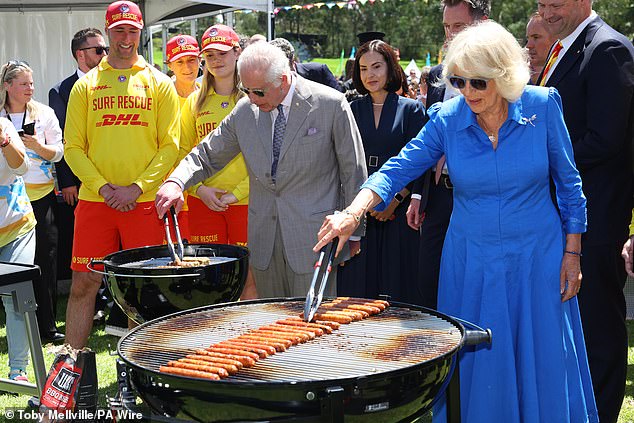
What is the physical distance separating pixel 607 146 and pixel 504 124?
701mm

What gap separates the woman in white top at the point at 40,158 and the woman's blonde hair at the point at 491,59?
3825mm

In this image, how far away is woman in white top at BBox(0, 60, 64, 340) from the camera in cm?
633

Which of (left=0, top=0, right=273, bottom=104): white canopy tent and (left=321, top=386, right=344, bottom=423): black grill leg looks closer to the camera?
(left=321, top=386, right=344, bottom=423): black grill leg

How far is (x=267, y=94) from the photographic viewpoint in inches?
159

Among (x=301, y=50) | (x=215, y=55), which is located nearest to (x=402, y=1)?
(x=301, y=50)

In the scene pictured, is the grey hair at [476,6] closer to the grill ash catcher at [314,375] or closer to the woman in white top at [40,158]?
the grill ash catcher at [314,375]

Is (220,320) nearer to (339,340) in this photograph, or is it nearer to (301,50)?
(339,340)

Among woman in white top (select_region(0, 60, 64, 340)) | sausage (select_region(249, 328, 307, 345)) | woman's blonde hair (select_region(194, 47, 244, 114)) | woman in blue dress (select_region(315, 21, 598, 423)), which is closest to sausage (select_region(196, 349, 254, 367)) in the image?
sausage (select_region(249, 328, 307, 345))

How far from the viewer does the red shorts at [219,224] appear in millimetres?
5641

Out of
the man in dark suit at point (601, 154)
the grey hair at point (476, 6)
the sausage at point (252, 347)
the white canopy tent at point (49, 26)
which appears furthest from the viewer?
the white canopy tent at point (49, 26)

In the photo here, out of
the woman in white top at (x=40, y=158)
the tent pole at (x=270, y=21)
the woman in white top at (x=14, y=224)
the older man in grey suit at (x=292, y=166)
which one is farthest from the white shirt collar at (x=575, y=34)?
the tent pole at (x=270, y=21)

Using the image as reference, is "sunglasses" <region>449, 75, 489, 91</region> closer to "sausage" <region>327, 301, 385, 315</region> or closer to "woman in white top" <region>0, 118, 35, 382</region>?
"sausage" <region>327, 301, 385, 315</region>

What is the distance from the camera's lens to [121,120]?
5.31 m

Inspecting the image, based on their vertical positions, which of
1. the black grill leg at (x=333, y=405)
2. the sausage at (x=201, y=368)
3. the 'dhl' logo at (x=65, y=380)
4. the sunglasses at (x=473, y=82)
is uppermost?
the sunglasses at (x=473, y=82)
